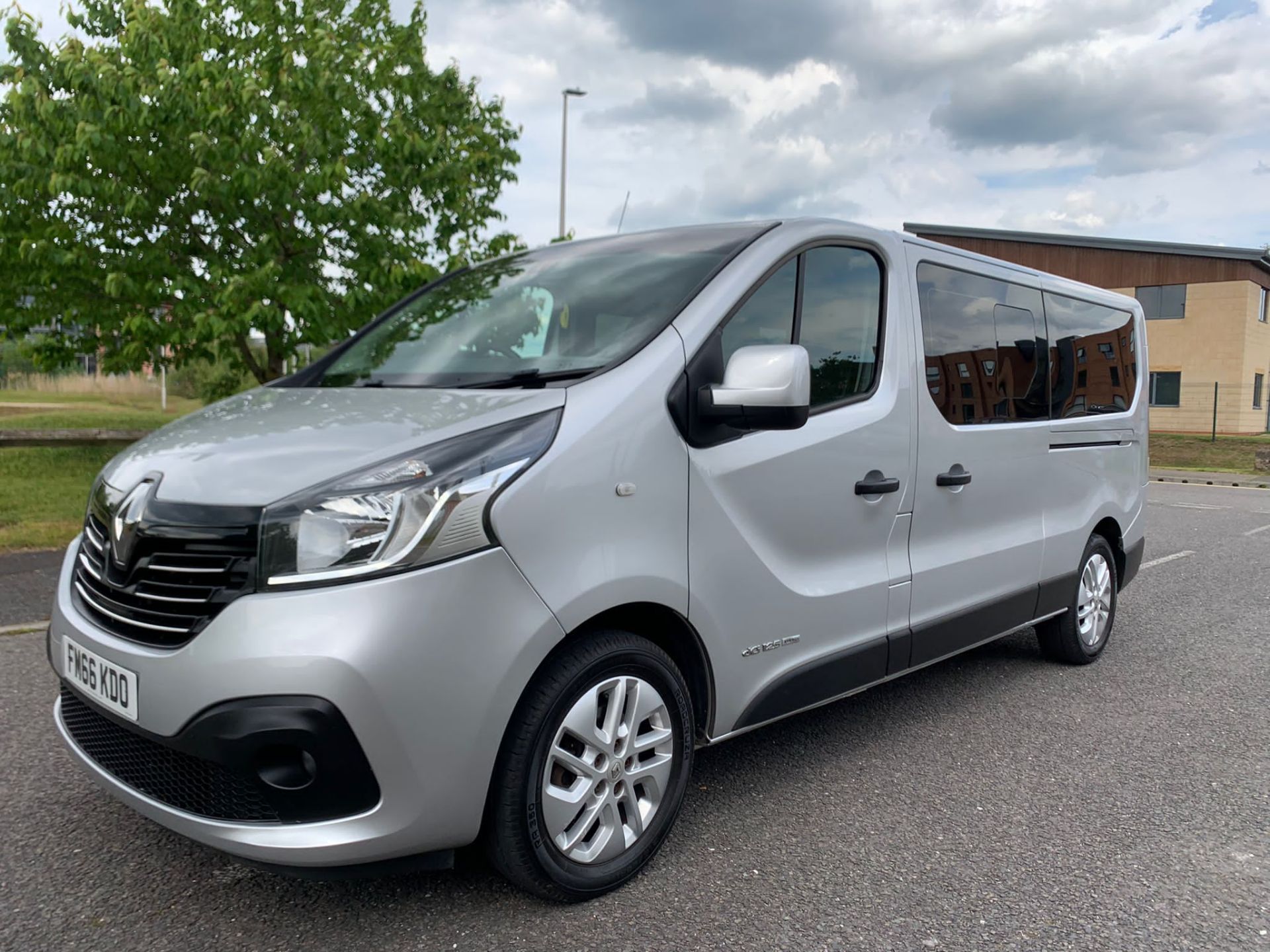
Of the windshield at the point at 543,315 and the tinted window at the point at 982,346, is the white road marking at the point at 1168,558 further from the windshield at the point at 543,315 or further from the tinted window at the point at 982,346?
the windshield at the point at 543,315

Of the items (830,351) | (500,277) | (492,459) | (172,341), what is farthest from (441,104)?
(492,459)

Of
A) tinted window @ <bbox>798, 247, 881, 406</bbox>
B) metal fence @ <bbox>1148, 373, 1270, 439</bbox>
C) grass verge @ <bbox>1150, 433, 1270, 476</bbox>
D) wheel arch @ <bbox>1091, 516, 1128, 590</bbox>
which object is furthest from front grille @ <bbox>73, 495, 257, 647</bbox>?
metal fence @ <bbox>1148, 373, 1270, 439</bbox>

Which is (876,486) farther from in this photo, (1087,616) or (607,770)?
(1087,616)

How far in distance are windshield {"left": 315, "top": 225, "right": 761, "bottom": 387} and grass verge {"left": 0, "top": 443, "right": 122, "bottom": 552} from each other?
5.56 metres

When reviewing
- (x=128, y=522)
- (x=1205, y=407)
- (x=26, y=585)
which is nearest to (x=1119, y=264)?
(x=1205, y=407)

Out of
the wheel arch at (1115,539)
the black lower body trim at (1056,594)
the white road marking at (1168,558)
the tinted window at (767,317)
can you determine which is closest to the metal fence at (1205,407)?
the white road marking at (1168,558)

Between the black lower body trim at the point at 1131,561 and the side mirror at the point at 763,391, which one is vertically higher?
the side mirror at the point at 763,391

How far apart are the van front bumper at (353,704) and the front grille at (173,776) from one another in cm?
1

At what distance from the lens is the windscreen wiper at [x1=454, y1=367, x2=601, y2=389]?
273 centimetres

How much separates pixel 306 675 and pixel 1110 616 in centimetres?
448

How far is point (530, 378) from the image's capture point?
2.81m

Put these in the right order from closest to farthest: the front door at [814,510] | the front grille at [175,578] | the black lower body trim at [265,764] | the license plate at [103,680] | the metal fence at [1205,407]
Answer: the black lower body trim at [265,764]
the front grille at [175,578]
the license plate at [103,680]
the front door at [814,510]
the metal fence at [1205,407]

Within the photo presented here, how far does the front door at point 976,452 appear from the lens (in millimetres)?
3711

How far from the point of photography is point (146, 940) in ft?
7.88
